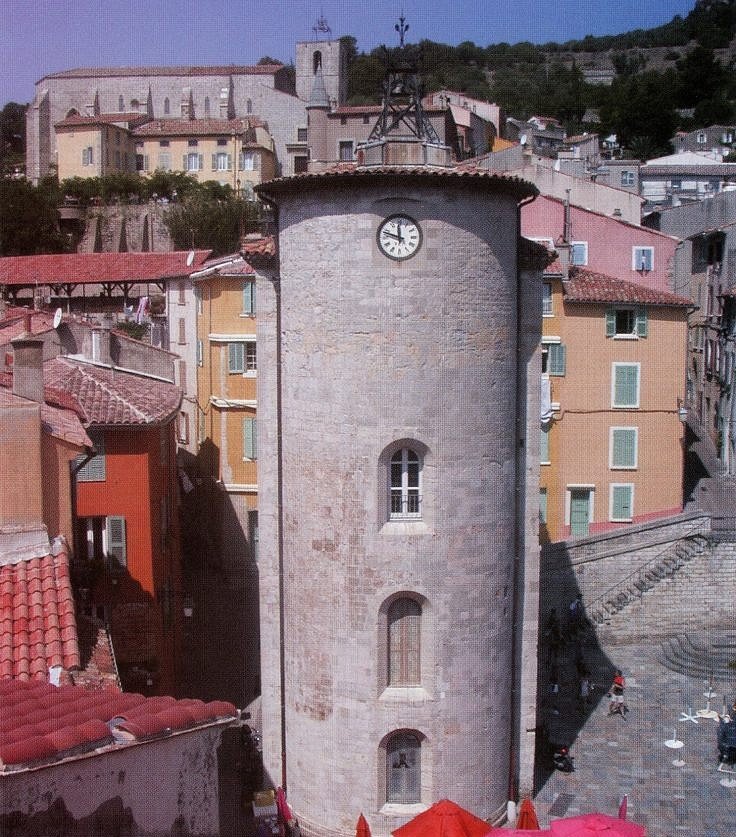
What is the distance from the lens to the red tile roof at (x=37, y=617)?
1584cm

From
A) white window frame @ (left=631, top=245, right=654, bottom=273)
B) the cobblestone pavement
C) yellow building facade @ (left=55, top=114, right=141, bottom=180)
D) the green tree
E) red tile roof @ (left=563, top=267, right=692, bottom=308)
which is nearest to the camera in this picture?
the cobblestone pavement

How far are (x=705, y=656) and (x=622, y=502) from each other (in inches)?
291

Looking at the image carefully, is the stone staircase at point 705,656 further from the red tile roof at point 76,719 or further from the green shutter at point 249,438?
the red tile roof at point 76,719

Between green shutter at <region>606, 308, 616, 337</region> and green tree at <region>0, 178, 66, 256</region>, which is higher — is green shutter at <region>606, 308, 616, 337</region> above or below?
below

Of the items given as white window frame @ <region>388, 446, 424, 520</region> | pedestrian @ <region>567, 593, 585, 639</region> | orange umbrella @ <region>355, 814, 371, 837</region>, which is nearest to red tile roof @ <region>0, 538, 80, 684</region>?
white window frame @ <region>388, 446, 424, 520</region>

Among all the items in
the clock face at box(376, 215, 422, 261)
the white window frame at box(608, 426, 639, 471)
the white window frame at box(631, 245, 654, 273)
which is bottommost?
the white window frame at box(608, 426, 639, 471)

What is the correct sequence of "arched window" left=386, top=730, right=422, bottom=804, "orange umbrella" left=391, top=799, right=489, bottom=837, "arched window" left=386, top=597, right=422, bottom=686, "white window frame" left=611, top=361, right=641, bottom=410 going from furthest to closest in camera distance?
"white window frame" left=611, top=361, right=641, bottom=410 → "arched window" left=386, top=730, right=422, bottom=804 → "arched window" left=386, top=597, right=422, bottom=686 → "orange umbrella" left=391, top=799, right=489, bottom=837

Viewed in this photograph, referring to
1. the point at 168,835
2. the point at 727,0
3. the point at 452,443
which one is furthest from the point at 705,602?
the point at 727,0

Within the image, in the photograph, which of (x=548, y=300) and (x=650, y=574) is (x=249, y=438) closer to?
(x=548, y=300)

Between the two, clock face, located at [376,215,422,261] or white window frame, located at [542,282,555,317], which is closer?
clock face, located at [376,215,422,261]

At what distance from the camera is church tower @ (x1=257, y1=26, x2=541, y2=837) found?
19.7 meters

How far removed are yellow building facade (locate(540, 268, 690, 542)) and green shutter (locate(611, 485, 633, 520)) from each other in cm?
3

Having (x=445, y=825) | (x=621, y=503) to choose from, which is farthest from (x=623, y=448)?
(x=445, y=825)

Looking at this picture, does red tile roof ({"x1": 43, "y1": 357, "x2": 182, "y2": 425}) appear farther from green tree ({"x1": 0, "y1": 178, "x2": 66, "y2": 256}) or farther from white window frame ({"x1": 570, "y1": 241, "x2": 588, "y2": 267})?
green tree ({"x1": 0, "y1": 178, "x2": 66, "y2": 256})
